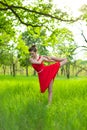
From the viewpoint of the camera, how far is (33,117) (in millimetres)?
6008

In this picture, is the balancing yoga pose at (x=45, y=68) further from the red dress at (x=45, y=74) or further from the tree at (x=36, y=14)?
the tree at (x=36, y=14)

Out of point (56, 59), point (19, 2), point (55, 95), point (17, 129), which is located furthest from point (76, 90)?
point (17, 129)

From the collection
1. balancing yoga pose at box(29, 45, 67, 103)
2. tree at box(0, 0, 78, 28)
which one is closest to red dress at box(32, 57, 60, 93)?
balancing yoga pose at box(29, 45, 67, 103)

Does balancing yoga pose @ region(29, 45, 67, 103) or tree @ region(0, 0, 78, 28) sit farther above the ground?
tree @ region(0, 0, 78, 28)

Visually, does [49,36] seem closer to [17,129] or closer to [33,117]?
[33,117]

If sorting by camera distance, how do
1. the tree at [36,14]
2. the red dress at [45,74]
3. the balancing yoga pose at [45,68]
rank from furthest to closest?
1. the tree at [36,14]
2. the red dress at [45,74]
3. the balancing yoga pose at [45,68]

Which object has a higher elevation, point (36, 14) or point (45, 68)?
point (36, 14)

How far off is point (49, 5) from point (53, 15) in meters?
0.59

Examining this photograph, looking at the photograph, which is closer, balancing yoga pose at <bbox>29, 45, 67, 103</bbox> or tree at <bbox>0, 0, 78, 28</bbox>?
balancing yoga pose at <bbox>29, 45, 67, 103</bbox>

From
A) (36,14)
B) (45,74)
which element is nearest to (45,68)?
(45,74)

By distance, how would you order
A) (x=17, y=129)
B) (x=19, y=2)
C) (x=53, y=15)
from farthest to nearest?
(x=19, y=2), (x=53, y=15), (x=17, y=129)

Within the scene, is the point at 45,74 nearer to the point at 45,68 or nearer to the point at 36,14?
the point at 45,68

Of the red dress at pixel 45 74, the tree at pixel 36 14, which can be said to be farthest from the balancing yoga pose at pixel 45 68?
the tree at pixel 36 14

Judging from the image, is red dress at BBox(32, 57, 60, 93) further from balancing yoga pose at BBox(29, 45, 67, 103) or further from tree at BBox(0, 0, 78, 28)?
tree at BBox(0, 0, 78, 28)
